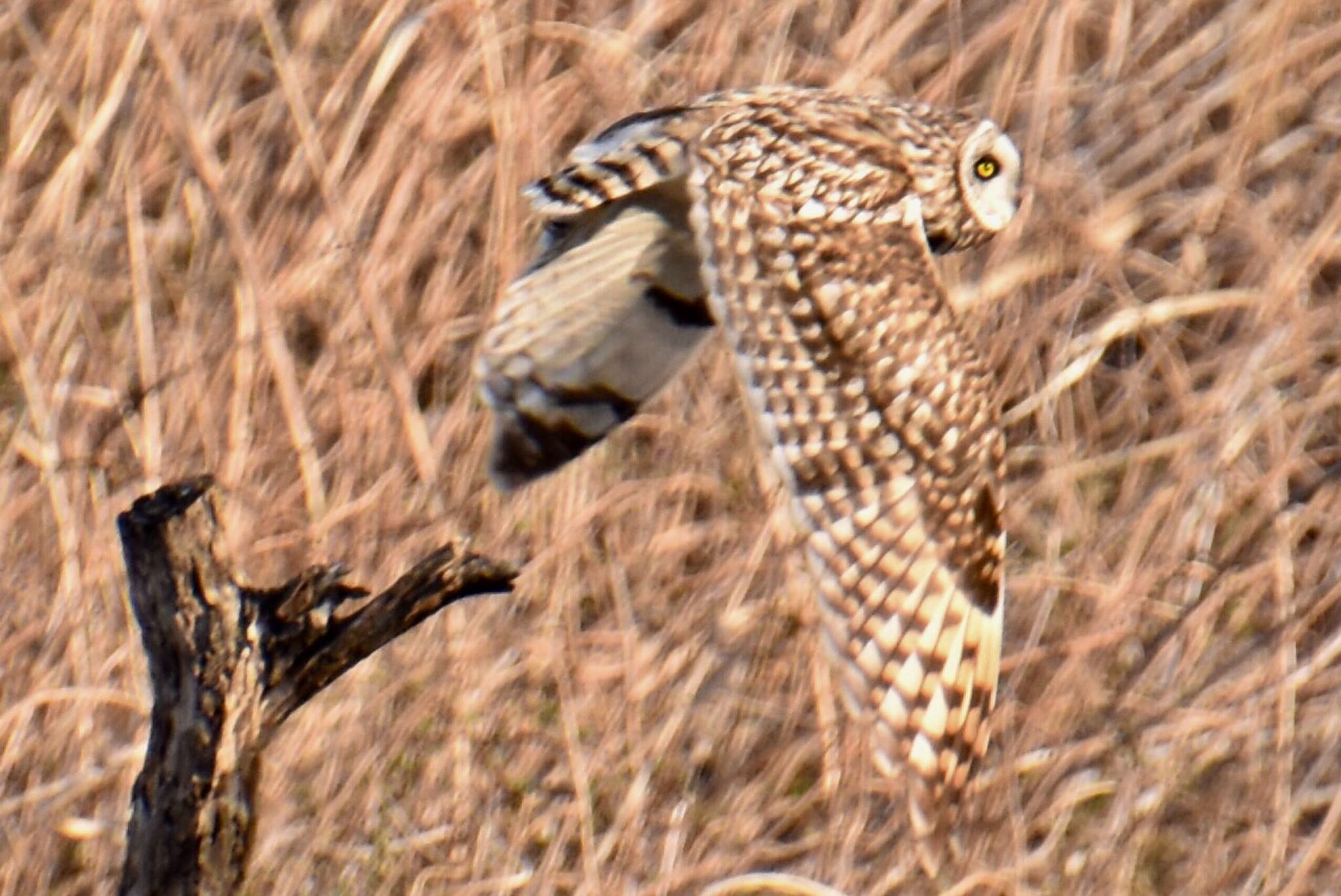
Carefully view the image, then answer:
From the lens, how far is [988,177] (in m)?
2.88

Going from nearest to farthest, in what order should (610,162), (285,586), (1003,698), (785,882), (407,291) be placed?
(285,586), (610,162), (785,882), (1003,698), (407,291)

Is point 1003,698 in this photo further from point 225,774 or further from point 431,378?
point 225,774

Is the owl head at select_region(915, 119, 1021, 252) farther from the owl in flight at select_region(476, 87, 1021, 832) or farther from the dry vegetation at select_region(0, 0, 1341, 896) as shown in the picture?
the dry vegetation at select_region(0, 0, 1341, 896)

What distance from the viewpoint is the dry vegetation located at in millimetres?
3389

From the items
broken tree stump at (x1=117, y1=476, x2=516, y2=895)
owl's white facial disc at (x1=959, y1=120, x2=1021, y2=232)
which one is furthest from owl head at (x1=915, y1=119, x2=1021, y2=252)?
broken tree stump at (x1=117, y1=476, x2=516, y2=895)

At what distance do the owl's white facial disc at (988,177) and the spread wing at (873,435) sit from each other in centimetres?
20

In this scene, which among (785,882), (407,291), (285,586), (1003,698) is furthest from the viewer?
(407,291)

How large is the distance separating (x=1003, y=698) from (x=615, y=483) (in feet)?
2.56

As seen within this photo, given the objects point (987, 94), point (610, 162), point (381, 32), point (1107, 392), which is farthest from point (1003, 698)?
point (381, 32)

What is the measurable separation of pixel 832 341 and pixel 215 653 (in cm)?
105

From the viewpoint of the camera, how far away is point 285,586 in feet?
6.25

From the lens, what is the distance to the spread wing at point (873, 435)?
2510 millimetres

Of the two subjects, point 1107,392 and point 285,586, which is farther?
point 1107,392

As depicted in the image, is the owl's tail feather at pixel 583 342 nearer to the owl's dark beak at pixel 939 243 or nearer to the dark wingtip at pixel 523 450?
the dark wingtip at pixel 523 450
